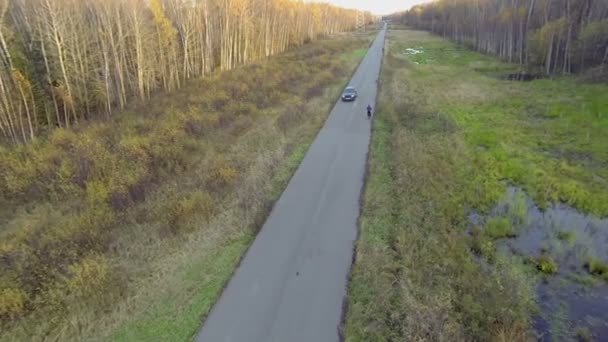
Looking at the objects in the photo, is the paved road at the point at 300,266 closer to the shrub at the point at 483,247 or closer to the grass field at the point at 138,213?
the grass field at the point at 138,213

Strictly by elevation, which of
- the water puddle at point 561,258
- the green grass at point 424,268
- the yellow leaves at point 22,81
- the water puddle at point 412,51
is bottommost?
the water puddle at point 561,258

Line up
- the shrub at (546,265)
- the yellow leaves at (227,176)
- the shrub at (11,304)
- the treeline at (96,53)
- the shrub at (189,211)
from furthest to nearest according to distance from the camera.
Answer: the treeline at (96,53)
the yellow leaves at (227,176)
the shrub at (189,211)
the shrub at (546,265)
the shrub at (11,304)

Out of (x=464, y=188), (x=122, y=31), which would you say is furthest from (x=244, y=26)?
(x=464, y=188)

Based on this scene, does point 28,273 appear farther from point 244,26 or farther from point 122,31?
point 244,26

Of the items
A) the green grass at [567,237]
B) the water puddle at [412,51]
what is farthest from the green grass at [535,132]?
the water puddle at [412,51]

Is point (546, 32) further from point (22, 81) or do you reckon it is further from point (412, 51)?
point (22, 81)

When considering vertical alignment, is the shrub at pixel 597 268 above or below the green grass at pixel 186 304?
below

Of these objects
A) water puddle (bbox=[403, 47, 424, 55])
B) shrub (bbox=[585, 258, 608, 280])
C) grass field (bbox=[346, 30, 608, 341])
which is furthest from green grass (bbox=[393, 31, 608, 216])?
water puddle (bbox=[403, 47, 424, 55])
